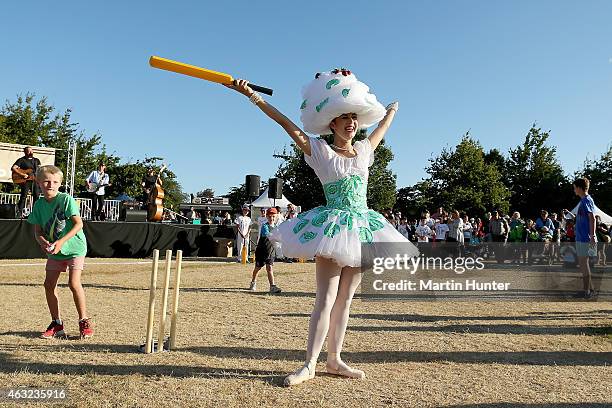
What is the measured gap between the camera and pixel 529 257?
491 inches

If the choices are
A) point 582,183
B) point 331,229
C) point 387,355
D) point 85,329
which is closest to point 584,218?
point 582,183

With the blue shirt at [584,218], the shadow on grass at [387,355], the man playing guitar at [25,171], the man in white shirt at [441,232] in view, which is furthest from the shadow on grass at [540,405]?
the man playing guitar at [25,171]

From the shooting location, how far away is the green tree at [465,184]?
43344 mm

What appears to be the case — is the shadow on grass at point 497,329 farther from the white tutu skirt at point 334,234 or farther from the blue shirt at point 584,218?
the white tutu skirt at point 334,234

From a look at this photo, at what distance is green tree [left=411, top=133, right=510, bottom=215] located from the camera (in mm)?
43344

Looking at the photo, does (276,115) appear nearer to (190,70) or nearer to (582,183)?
(190,70)

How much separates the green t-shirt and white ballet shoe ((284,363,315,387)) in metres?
2.89

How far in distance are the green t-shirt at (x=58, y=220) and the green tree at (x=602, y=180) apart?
4581cm

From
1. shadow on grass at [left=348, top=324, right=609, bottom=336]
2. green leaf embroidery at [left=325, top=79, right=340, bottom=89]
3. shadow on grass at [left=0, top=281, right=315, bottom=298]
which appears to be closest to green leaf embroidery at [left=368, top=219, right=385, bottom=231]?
green leaf embroidery at [left=325, top=79, right=340, bottom=89]

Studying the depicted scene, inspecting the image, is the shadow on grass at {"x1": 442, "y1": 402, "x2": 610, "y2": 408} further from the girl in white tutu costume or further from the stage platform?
the stage platform

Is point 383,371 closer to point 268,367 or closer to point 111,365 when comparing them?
point 268,367

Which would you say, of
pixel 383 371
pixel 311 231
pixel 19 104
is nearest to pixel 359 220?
pixel 311 231

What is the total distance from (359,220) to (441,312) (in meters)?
4.33

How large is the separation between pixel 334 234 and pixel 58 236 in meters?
3.23
